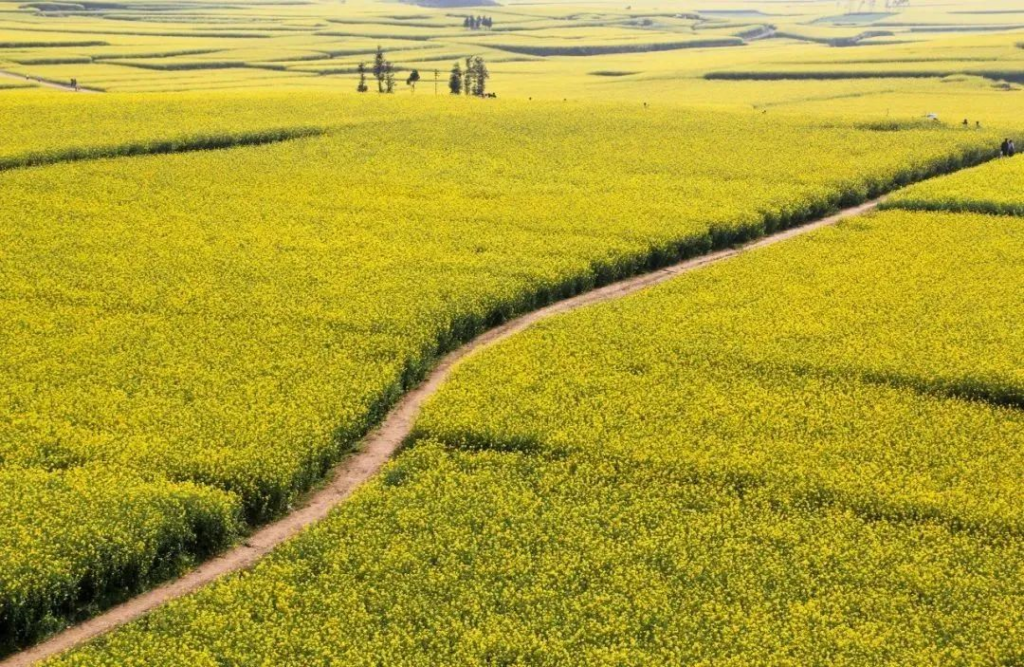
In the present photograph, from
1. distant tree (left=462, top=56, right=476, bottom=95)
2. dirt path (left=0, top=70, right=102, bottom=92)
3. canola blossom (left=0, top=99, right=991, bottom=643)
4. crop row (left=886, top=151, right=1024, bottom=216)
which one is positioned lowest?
canola blossom (left=0, top=99, right=991, bottom=643)

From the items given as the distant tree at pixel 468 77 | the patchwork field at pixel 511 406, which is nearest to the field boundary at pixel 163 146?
the patchwork field at pixel 511 406

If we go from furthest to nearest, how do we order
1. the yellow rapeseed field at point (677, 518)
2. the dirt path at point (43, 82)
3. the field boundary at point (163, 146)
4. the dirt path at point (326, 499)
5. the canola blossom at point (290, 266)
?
the dirt path at point (43, 82), the field boundary at point (163, 146), the canola blossom at point (290, 266), the dirt path at point (326, 499), the yellow rapeseed field at point (677, 518)

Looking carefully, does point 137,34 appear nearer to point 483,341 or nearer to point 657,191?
point 657,191

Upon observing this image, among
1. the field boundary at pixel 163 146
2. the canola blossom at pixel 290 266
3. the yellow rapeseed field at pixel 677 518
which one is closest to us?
the yellow rapeseed field at pixel 677 518

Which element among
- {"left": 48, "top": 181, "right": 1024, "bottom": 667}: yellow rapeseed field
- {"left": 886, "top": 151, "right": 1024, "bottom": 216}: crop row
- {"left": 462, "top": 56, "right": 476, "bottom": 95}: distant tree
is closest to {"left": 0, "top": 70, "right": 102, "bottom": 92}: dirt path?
{"left": 462, "top": 56, "right": 476, "bottom": 95}: distant tree

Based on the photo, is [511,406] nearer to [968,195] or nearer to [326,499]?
[326,499]

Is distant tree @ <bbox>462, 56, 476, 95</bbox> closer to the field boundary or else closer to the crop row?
the field boundary

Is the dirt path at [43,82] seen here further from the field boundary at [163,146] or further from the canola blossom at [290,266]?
the field boundary at [163,146]
